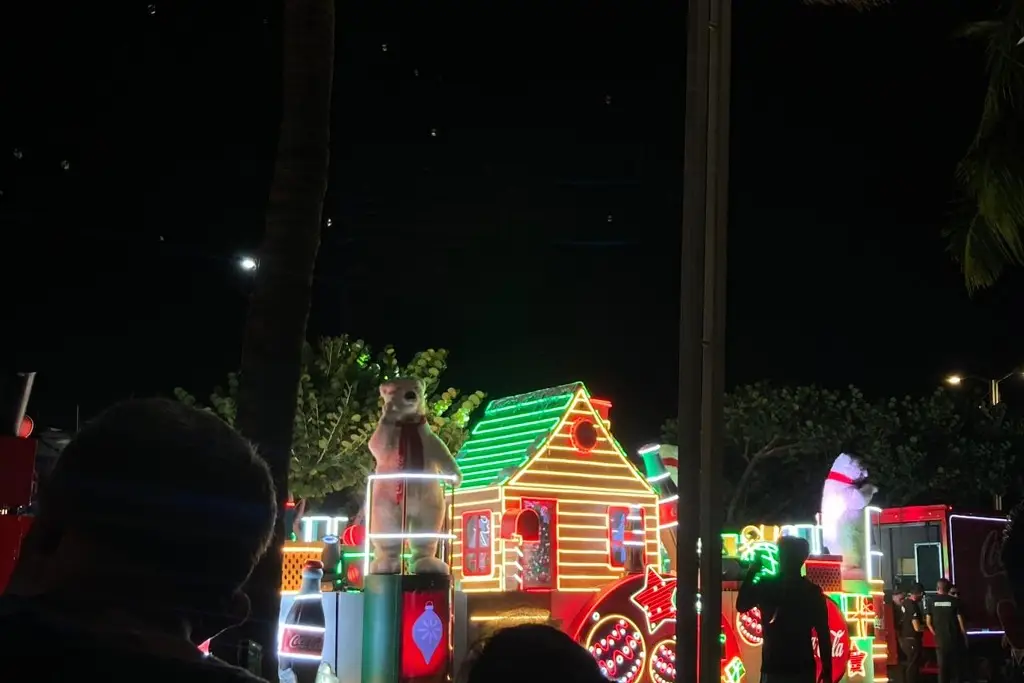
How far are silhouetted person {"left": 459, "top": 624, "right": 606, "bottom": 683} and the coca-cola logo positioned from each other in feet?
31.5

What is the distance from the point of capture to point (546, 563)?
13023 mm

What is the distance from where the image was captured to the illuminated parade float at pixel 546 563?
35.6 ft

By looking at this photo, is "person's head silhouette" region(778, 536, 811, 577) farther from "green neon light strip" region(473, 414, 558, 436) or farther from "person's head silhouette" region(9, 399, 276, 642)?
"green neon light strip" region(473, 414, 558, 436)

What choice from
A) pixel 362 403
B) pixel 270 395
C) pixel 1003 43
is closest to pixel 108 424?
pixel 270 395

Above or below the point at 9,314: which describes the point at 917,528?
below

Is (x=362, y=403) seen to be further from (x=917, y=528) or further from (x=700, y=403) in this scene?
(x=700, y=403)

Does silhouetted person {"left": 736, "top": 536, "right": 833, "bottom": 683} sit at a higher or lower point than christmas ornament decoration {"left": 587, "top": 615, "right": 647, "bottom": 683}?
higher

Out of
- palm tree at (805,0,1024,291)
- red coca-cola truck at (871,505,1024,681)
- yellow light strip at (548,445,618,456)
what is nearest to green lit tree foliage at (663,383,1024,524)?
red coca-cola truck at (871,505,1024,681)

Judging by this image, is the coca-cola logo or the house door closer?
the coca-cola logo

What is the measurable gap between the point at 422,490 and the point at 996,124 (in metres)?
6.47

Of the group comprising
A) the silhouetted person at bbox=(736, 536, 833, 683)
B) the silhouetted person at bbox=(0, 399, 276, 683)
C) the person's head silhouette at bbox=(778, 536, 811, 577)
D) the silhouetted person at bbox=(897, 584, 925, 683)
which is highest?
the silhouetted person at bbox=(0, 399, 276, 683)

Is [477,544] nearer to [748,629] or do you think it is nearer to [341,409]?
[748,629]

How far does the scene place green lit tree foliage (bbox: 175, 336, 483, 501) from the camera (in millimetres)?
24797

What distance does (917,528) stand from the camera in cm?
2052
